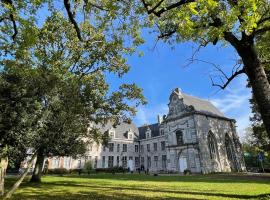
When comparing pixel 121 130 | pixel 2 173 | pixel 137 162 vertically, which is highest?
pixel 121 130

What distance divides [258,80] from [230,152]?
3961 centimetres

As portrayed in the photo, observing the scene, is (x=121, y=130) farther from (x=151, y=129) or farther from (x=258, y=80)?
(x=258, y=80)

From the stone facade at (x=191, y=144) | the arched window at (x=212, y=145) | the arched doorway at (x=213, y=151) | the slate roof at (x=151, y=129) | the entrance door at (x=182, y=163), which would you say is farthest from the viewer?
the slate roof at (x=151, y=129)

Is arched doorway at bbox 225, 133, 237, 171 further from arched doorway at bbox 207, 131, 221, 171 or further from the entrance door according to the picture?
the entrance door

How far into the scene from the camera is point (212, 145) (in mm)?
39812

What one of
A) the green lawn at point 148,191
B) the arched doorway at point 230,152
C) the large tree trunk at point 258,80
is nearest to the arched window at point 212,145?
the arched doorway at point 230,152

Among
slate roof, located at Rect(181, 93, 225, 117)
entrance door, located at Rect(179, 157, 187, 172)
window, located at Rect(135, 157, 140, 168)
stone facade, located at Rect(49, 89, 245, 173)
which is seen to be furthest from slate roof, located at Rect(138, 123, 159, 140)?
entrance door, located at Rect(179, 157, 187, 172)

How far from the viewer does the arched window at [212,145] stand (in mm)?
38816

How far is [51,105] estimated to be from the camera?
12391mm

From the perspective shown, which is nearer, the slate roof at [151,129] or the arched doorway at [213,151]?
the arched doorway at [213,151]

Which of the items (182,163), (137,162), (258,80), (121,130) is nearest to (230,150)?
(182,163)

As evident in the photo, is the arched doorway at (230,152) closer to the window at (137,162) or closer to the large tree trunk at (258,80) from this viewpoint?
the window at (137,162)

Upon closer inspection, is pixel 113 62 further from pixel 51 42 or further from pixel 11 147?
pixel 11 147

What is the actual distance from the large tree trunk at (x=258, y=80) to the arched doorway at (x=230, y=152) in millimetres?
38730
